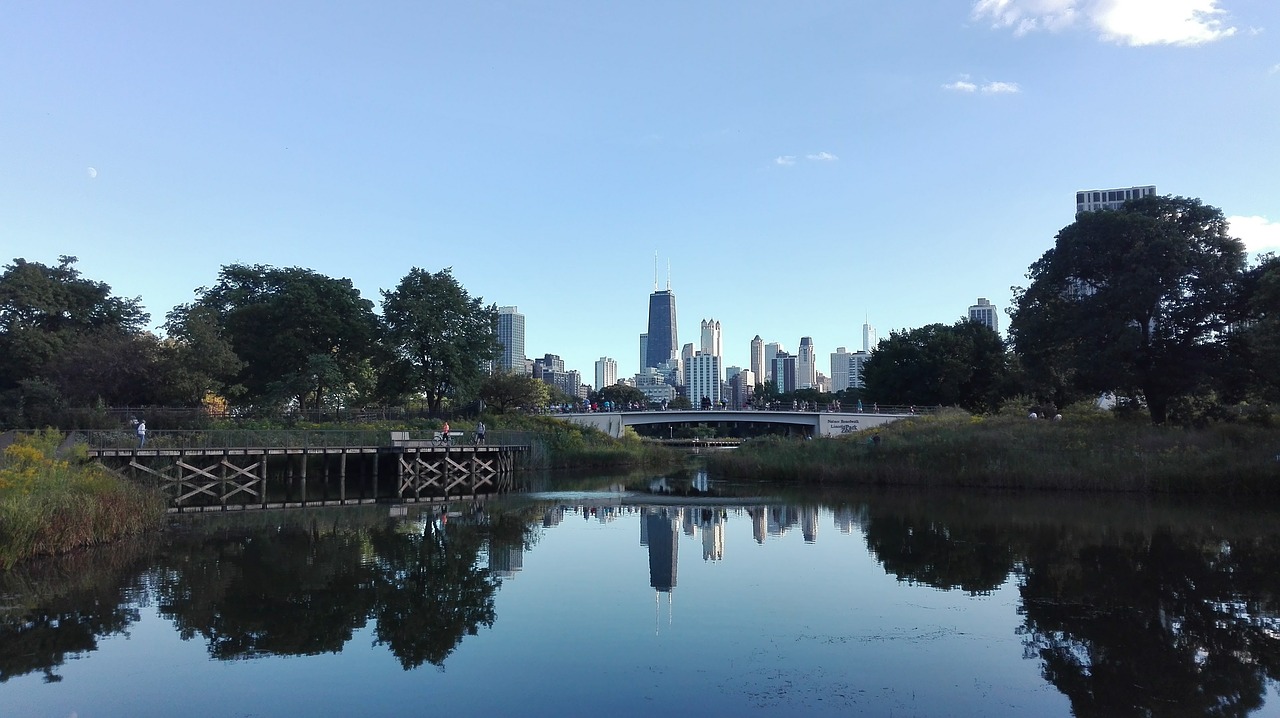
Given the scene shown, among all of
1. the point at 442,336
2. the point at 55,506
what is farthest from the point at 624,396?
the point at 55,506

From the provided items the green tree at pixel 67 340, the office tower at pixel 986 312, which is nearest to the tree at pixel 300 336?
the green tree at pixel 67 340

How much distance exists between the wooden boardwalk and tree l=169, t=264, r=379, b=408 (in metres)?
5.59

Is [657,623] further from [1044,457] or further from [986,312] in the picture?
[986,312]

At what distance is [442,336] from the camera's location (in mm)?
56625

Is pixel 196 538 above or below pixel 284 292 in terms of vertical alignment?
below

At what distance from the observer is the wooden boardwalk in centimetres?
3416

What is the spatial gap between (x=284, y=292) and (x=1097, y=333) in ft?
159

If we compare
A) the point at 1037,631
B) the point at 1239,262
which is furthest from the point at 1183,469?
the point at 1037,631

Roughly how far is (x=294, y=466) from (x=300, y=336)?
9.91m

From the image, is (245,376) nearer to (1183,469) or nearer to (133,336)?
(133,336)

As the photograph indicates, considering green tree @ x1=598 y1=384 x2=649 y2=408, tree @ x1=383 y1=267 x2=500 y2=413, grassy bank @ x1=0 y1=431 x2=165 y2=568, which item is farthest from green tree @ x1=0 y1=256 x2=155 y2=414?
green tree @ x1=598 y1=384 x2=649 y2=408

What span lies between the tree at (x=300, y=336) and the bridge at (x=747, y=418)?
1960 centimetres

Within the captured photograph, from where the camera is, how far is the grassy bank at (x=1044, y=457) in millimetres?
32625

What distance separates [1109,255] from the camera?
136ft
